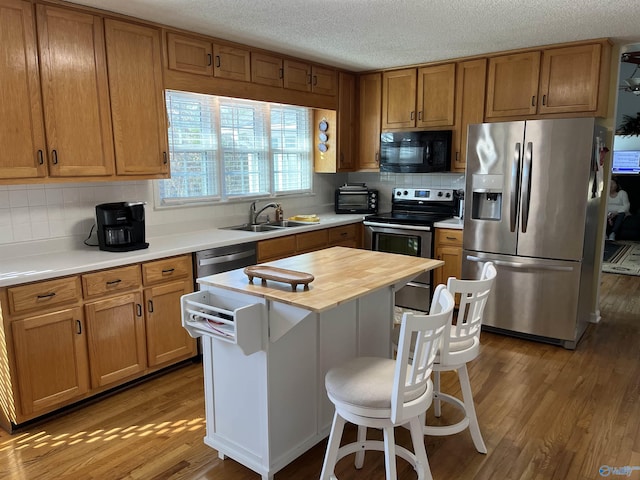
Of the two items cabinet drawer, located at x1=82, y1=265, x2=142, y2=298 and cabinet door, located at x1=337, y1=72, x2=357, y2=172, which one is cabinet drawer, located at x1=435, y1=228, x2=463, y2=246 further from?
cabinet drawer, located at x1=82, y1=265, x2=142, y2=298

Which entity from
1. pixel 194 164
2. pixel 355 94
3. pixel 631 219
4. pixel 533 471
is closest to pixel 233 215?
pixel 194 164

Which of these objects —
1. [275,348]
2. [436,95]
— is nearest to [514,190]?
[436,95]

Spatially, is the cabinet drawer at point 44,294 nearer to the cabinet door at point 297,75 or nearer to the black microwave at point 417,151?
the cabinet door at point 297,75

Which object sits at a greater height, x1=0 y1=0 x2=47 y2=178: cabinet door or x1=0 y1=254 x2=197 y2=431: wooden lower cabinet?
x1=0 y1=0 x2=47 y2=178: cabinet door

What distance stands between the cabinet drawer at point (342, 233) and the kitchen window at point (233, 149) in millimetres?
690

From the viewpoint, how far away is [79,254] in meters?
3.02

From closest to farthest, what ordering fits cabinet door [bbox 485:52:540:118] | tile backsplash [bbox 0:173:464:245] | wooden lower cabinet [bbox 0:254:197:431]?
wooden lower cabinet [bbox 0:254:197:431] → tile backsplash [bbox 0:173:464:245] → cabinet door [bbox 485:52:540:118]

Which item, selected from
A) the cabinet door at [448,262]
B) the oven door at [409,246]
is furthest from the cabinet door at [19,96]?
the cabinet door at [448,262]

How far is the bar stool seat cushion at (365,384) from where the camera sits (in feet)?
5.80

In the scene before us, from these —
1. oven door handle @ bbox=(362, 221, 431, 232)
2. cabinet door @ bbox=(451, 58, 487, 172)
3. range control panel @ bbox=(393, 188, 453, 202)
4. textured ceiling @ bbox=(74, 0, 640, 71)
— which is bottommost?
oven door handle @ bbox=(362, 221, 431, 232)

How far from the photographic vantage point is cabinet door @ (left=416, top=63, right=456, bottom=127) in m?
4.44

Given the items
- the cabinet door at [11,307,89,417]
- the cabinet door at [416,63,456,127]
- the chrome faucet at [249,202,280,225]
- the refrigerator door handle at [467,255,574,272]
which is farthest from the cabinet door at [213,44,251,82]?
the refrigerator door handle at [467,255,574,272]

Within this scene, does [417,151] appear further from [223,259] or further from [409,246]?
[223,259]

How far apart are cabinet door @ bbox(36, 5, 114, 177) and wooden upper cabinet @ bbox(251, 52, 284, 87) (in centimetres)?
126
